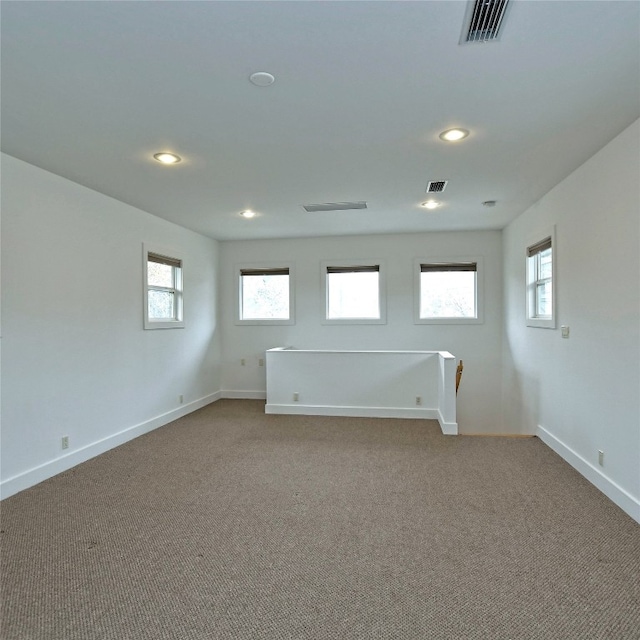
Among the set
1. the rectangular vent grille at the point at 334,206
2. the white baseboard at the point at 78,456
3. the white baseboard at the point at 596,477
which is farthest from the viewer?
the rectangular vent grille at the point at 334,206

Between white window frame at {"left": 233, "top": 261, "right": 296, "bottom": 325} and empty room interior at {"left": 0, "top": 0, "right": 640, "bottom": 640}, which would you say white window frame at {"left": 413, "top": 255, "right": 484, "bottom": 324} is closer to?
empty room interior at {"left": 0, "top": 0, "right": 640, "bottom": 640}

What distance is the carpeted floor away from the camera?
71.3 inches

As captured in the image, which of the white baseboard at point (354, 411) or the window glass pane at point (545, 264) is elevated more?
the window glass pane at point (545, 264)

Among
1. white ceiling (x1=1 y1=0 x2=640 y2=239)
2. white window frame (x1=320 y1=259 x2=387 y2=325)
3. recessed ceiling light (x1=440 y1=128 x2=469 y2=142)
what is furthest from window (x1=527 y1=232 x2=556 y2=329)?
white window frame (x1=320 y1=259 x2=387 y2=325)

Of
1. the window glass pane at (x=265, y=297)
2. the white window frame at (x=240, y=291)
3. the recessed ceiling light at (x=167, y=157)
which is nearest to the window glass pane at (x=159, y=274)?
the white window frame at (x=240, y=291)

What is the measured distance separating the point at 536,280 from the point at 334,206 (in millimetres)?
2450

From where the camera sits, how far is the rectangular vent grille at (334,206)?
4.66m

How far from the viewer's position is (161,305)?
17.2ft

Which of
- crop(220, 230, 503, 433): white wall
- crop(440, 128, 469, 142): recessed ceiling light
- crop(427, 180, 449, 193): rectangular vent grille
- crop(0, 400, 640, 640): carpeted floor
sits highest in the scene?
crop(440, 128, 469, 142): recessed ceiling light

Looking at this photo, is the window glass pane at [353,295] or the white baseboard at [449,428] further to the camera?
the window glass pane at [353,295]

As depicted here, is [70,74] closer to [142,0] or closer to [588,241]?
Result: [142,0]

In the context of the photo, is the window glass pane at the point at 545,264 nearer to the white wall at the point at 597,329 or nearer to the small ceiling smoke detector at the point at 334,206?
the white wall at the point at 597,329

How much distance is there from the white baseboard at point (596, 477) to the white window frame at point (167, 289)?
4.48 metres

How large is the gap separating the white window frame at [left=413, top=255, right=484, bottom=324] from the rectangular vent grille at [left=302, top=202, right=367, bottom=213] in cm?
185
